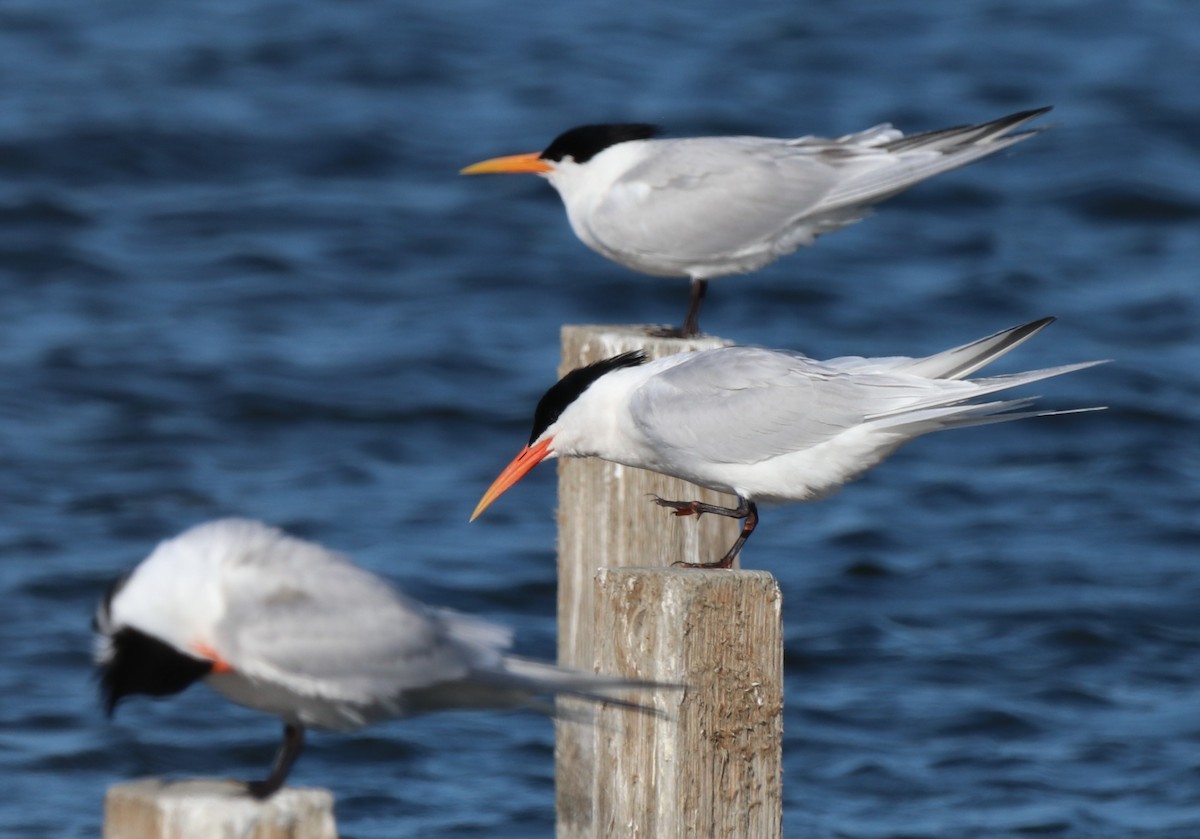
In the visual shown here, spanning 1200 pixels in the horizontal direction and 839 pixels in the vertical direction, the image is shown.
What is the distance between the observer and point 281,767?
12.0 feet

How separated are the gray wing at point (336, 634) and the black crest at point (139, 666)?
93 mm

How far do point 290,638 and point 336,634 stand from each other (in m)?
0.09

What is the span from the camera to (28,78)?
1789cm

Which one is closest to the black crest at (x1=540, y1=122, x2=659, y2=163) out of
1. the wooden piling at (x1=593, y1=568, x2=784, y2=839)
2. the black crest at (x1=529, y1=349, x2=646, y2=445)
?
the black crest at (x1=529, y1=349, x2=646, y2=445)

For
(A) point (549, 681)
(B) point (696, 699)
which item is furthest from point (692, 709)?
(A) point (549, 681)

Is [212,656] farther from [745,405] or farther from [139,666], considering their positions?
[745,405]

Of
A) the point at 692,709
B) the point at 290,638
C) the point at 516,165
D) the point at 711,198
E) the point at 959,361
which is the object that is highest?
the point at 516,165

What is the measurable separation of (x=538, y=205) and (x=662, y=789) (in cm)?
1268

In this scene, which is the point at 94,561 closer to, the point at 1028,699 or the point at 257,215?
the point at 1028,699

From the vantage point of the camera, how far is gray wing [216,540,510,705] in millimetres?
3686

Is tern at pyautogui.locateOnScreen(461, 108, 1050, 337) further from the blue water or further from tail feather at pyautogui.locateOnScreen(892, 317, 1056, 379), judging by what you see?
the blue water

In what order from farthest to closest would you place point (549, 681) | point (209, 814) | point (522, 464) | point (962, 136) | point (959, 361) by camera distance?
point (962, 136)
point (522, 464)
point (959, 361)
point (549, 681)
point (209, 814)

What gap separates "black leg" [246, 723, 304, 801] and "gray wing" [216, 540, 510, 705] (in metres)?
0.13

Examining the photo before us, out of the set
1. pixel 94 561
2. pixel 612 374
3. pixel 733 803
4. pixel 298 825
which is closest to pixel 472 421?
pixel 94 561
